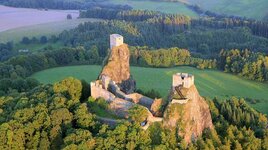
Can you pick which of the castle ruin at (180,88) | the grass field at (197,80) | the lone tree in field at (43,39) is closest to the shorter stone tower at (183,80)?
the castle ruin at (180,88)

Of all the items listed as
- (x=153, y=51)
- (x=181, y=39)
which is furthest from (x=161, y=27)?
(x=153, y=51)

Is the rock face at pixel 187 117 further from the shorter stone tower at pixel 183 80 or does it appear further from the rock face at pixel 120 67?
the rock face at pixel 120 67

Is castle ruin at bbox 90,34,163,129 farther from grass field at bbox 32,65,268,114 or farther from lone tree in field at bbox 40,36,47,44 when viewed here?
lone tree in field at bbox 40,36,47,44

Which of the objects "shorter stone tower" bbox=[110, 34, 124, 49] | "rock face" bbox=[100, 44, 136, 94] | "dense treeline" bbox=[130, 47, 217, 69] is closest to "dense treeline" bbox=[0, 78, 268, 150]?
"rock face" bbox=[100, 44, 136, 94]

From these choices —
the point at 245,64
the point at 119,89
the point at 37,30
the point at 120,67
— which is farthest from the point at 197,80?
the point at 37,30

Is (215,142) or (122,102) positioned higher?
(122,102)

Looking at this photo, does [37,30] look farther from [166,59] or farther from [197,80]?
[197,80]

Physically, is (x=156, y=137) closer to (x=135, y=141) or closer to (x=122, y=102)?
(x=135, y=141)
